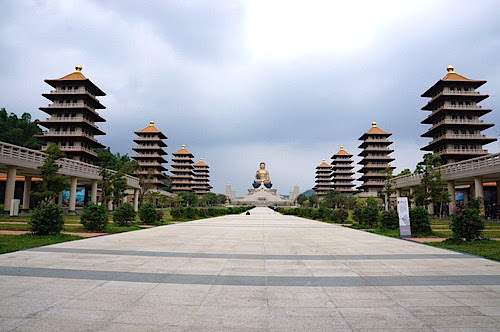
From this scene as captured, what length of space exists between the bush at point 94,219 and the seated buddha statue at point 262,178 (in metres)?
102

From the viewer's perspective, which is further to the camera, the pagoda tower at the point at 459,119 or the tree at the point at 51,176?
Result: the pagoda tower at the point at 459,119

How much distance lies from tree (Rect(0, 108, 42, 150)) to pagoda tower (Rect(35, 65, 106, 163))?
26.4 feet

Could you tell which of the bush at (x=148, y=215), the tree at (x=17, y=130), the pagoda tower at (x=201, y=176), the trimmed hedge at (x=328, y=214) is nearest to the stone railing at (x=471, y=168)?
the trimmed hedge at (x=328, y=214)

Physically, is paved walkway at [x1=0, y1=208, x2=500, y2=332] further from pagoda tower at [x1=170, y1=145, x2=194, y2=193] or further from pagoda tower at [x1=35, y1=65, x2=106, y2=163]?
pagoda tower at [x1=170, y1=145, x2=194, y2=193]

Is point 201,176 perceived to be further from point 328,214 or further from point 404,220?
point 404,220

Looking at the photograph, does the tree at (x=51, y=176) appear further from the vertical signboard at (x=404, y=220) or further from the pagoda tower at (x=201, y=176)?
the pagoda tower at (x=201, y=176)

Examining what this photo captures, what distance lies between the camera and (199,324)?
4043 mm

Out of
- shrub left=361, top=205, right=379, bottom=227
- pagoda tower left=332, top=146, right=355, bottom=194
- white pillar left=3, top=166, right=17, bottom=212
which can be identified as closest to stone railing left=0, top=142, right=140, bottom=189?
white pillar left=3, top=166, right=17, bottom=212

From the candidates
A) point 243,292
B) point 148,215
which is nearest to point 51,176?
point 148,215

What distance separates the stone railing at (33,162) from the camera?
26.6 meters

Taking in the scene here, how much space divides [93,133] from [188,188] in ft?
148

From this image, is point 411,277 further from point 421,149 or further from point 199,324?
point 421,149

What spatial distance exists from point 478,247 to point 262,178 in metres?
110

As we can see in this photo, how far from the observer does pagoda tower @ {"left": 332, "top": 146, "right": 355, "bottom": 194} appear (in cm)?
9038
